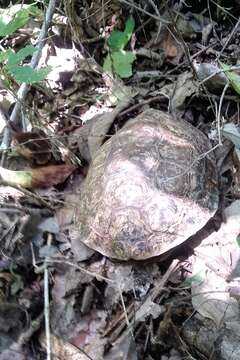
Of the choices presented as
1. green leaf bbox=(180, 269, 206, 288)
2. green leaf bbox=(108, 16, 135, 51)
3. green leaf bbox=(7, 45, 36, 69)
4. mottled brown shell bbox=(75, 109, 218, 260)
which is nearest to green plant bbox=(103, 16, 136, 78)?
green leaf bbox=(108, 16, 135, 51)

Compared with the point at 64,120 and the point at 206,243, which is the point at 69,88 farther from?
the point at 206,243

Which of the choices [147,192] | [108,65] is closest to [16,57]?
[147,192]

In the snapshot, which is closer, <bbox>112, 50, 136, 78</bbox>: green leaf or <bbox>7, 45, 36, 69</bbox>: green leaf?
<bbox>7, 45, 36, 69</bbox>: green leaf

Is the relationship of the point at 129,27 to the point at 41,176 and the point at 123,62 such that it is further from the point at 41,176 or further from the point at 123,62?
the point at 41,176

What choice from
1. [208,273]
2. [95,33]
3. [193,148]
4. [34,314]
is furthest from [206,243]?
[95,33]

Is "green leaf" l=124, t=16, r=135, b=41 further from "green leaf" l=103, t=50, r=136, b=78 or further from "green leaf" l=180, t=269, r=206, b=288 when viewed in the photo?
"green leaf" l=180, t=269, r=206, b=288

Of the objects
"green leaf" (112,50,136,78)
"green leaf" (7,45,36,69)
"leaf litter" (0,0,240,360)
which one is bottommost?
"leaf litter" (0,0,240,360)
